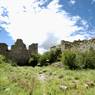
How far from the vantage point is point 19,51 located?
1329 inches

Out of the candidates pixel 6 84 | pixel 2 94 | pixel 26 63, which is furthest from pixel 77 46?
pixel 2 94

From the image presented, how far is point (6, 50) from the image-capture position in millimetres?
32688

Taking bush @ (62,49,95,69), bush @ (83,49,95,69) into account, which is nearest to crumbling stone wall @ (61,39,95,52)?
bush @ (62,49,95,69)

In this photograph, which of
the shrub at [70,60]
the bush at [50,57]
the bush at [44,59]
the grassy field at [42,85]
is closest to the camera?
the grassy field at [42,85]

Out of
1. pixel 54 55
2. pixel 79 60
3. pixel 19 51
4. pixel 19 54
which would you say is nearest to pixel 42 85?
pixel 79 60

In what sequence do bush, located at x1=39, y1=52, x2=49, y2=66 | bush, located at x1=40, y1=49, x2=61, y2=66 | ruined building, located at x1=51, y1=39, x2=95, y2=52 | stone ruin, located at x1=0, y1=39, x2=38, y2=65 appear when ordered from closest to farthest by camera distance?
ruined building, located at x1=51, y1=39, x2=95, y2=52 < bush, located at x1=40, y1=49, x2=61, y2=66 < bush, located at x1=39, y1=52, x2=49, y2=66 < stone ruin, located at x1=0, y1=39, x2=38, y2=65

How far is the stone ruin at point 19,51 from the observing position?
32656 millimetres

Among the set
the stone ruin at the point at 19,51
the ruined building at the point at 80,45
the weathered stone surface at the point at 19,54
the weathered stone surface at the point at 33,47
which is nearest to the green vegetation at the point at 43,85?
the ruined building at the point at 80,45

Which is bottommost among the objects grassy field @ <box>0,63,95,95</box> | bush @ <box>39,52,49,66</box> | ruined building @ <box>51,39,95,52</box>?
grassy field @ <box>0,63,95,95</box>

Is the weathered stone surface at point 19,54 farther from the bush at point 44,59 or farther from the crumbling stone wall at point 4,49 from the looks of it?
the bush at point 44,59

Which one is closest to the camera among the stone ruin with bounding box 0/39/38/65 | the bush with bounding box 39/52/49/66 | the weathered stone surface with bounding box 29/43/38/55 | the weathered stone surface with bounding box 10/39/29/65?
the bush with bounding box 39/52/49/66

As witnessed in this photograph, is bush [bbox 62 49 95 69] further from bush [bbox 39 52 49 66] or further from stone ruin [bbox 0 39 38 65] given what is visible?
stone ruin [bbox 0 39 38 65]

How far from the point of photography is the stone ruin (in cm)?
3266

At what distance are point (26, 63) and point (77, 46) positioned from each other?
12463 millimetres
